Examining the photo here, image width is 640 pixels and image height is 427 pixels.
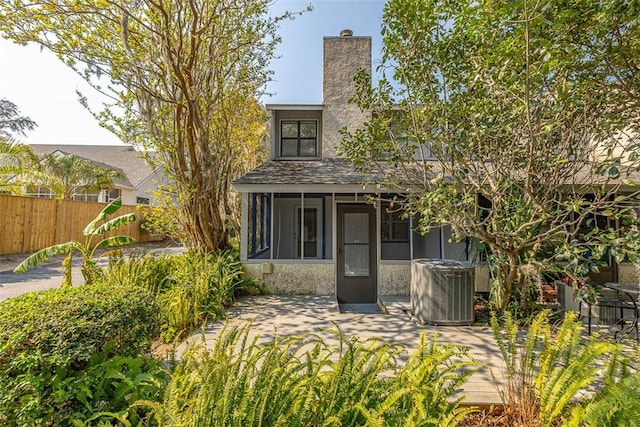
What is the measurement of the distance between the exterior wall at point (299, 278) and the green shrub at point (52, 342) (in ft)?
15.9

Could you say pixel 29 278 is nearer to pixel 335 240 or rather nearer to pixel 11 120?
pixel 335 240

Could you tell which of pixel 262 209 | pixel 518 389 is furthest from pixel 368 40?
pixel 518 389

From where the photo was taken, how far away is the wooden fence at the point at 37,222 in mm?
13078

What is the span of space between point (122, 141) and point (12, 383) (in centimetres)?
738

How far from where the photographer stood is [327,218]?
409 inches

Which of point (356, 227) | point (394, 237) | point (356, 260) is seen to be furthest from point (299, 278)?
point (394, 237)

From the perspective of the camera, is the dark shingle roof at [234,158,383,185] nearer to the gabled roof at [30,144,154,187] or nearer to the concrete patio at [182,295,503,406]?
the concrete patio at [182,295,503,406]

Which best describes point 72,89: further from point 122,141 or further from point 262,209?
point 262,209

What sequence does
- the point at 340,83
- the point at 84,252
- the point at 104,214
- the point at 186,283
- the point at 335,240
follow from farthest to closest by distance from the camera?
the point at 340,83, the point at 335,240, the point at 186,283, the point at 104,214, the point at 84,252

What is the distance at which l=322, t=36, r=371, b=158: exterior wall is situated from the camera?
11.3 metres

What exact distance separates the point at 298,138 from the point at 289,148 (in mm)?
525

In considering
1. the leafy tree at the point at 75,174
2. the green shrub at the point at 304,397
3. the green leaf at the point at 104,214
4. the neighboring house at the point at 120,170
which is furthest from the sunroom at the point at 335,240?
the neighboring house at the point at 120,170

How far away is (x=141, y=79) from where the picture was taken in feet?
24.2

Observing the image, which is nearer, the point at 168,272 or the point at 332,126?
the point at 168,272
